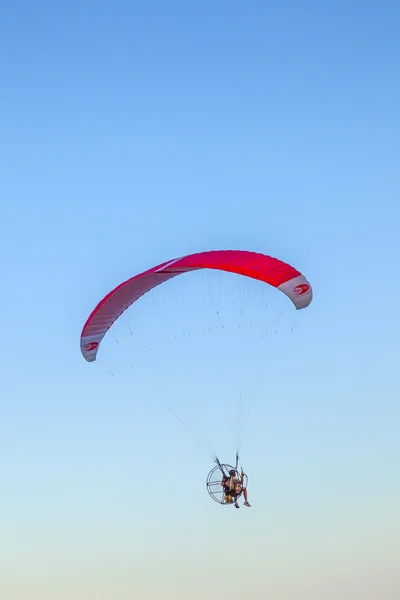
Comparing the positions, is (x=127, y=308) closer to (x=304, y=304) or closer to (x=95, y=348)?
(x=95, y=348)

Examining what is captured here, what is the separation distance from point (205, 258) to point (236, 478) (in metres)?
7.60

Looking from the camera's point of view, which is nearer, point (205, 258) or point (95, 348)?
point (205, 258)

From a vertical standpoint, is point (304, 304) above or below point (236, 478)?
above

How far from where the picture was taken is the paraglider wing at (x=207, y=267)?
49625mm

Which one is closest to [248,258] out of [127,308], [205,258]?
[205,258]

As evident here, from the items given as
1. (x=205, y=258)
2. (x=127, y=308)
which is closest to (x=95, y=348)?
(x=127, y=308)

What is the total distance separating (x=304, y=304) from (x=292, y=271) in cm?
142

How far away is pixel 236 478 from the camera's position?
51.8m

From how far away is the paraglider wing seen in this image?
4962 cm

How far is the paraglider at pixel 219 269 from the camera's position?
1959 inches

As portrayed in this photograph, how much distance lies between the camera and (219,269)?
49.1m

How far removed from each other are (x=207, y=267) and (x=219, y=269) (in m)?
0.66

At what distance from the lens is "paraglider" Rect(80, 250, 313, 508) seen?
1959 inches

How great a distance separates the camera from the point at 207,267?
4959 cm
